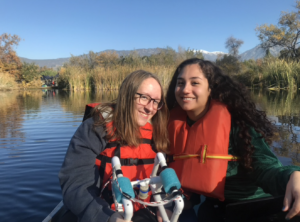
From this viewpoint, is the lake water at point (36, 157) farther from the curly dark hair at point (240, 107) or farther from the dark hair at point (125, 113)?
the dark hair at point (125, 113)

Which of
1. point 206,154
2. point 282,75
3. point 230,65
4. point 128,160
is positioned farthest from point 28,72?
point 206,154

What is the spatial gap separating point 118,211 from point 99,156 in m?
0.46

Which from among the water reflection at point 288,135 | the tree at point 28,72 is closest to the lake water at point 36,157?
the water reflection at point 288,135

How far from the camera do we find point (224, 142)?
1723mm

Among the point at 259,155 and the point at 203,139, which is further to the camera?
the point at 203,139

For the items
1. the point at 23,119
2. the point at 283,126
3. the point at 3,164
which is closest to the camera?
the point at 3,164

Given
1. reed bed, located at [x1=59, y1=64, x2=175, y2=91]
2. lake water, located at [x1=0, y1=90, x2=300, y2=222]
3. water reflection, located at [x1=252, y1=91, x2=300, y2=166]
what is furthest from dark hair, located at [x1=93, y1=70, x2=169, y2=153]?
reed bed, located at [x1=59, y1=64, x2=175, y2=91]

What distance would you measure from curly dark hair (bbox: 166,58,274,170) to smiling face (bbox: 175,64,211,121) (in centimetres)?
5

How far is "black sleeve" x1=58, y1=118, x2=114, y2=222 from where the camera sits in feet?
4.75

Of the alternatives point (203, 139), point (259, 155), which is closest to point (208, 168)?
point (203, 139)

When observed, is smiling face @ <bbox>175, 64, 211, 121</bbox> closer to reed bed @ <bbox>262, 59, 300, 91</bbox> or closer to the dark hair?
the dark hair

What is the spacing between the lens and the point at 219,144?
5.60 feet

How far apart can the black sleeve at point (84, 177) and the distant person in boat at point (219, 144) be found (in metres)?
0.62

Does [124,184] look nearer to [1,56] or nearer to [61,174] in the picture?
[61,174]
